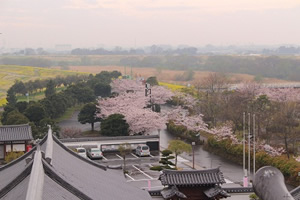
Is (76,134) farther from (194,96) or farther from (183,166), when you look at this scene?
(194,96)

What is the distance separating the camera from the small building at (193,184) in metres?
14.0

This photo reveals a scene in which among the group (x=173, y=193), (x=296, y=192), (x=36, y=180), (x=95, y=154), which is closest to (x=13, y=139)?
(x=95, y=154)

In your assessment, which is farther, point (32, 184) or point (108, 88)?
point (108, 88)

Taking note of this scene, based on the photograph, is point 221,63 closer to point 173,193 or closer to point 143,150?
point 143,150

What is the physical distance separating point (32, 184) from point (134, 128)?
24.4 metres

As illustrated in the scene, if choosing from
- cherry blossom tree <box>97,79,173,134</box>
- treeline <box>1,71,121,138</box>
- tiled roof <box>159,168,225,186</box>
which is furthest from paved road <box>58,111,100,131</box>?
tiled roof <box>159,168,225,186</box>

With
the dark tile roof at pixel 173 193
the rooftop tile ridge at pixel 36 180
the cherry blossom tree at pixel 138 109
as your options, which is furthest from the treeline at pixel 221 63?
the rooftop tile ridge at pixel 36 180

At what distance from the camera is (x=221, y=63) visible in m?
106

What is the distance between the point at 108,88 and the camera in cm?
5275

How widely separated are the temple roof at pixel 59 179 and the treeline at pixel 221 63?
229 feet

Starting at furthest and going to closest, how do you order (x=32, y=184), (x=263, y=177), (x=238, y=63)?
1. (x=238, y=63)
2. (x=32, y=184)
3. (x=263, y=177)

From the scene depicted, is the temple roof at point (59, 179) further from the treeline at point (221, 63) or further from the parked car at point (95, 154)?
the treeline at point (221, 63)

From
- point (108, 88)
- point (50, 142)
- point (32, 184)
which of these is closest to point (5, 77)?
point (108, 88)

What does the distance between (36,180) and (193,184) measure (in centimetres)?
770
